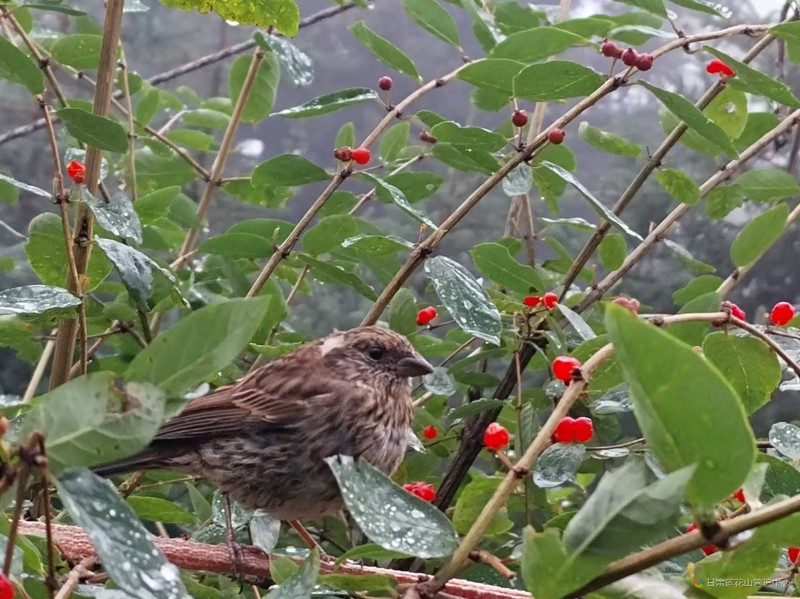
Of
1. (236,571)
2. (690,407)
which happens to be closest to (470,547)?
(690,407)

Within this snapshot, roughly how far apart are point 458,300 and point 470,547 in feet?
2.07

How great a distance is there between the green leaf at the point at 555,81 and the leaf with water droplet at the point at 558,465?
56 centimetres

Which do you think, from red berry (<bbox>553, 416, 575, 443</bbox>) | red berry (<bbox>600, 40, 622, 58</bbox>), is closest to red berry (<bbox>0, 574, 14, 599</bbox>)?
red berry (<bbox>553, 416, 575, 443</bbox>)

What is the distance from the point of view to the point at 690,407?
1.85 ft

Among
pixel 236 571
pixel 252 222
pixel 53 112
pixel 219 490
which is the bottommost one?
pixel 219 490

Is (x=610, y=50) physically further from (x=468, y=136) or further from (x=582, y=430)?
(x=582, y=430)

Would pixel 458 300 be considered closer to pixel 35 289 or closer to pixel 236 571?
pixel 236 571

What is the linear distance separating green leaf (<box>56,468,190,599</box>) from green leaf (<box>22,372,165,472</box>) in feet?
0.09

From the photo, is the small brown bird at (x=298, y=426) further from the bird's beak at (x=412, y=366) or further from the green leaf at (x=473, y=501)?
the green leaf at (x=473, y=501)

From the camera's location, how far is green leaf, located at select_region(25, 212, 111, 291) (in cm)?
146

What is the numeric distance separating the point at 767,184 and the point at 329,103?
0.99 metres

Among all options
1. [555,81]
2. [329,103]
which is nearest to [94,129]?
[329,103]

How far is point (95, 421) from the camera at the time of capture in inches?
24.5

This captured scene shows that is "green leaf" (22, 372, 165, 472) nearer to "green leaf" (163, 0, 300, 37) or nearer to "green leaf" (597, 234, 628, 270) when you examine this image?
"green leaf" (163, 0, 300, 37)
